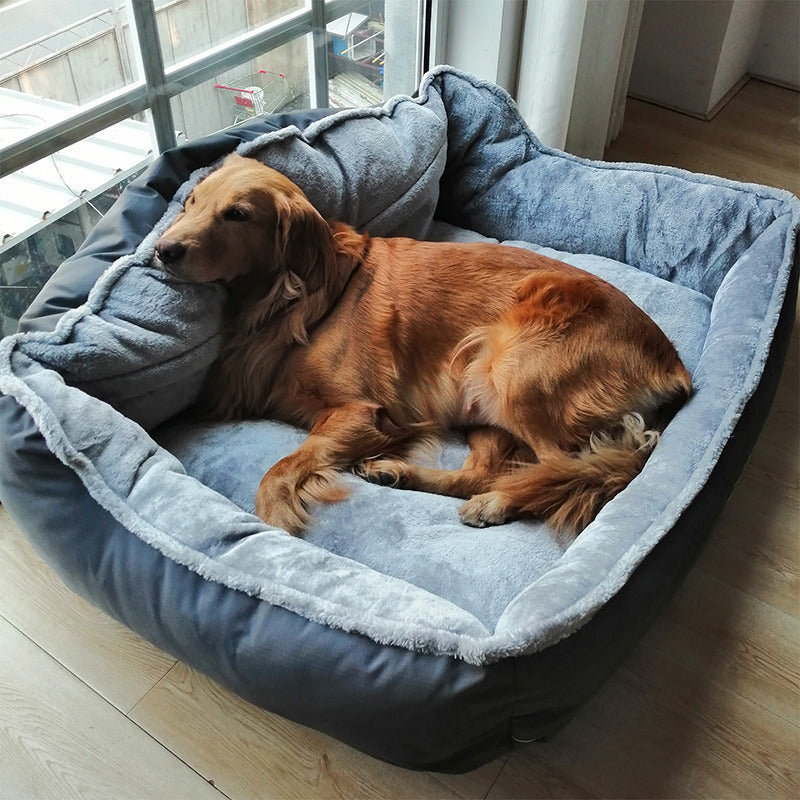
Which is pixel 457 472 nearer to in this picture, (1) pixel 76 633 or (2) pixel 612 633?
(2) pixel 612 633

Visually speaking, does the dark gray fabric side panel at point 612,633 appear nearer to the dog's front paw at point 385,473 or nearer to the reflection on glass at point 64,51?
the dog's front paw at point 385,473

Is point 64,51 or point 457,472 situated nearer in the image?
point 457,472

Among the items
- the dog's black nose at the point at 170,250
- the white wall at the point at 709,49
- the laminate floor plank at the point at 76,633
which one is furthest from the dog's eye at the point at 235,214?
the white wall at the point at 709,49

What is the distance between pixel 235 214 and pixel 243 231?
37 mm

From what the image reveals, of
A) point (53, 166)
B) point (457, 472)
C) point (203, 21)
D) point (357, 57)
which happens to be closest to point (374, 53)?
point (357, 57)

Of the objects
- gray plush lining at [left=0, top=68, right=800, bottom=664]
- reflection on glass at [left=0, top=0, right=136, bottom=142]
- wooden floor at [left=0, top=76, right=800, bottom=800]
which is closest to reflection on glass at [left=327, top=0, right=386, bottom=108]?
gray plush lining at [left=0, top=68, right=800, bottom=664]

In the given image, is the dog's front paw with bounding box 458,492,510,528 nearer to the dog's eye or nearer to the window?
the dog's eye

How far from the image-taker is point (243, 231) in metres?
1.63

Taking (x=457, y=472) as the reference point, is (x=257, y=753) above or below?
below

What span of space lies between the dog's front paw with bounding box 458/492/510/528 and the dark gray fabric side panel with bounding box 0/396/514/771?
437 millimetres

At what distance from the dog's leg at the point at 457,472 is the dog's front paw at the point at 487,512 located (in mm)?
101

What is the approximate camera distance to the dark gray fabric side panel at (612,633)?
120 centimetres

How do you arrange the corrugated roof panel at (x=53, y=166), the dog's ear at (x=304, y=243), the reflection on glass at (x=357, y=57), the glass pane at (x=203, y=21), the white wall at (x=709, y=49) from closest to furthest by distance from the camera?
the dog's ear at (x=304, y=243)
the corrugated roof panel at (x=53, y=166)
the glass pane at (x=203, y=21)
the reflection on glass at (x=357, y=57)
the white wall at (x=709, y=49)

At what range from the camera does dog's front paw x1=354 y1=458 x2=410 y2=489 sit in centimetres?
170
